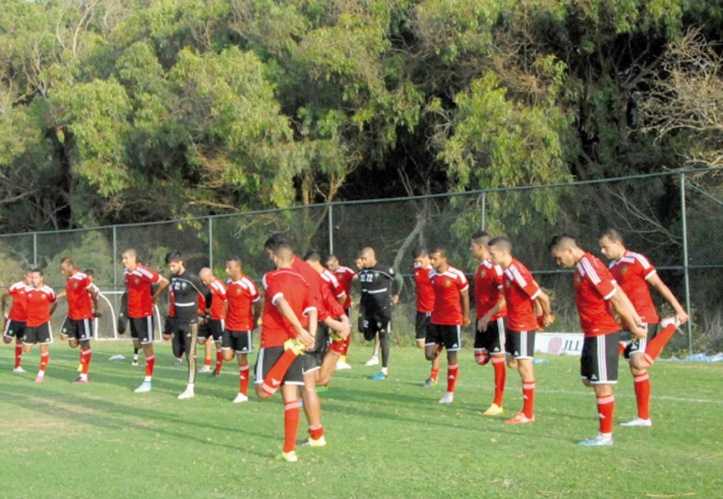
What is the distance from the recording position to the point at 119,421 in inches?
454

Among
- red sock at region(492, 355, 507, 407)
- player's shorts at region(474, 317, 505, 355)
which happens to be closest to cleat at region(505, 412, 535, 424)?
red sock at region(492, 355, 507, 407)

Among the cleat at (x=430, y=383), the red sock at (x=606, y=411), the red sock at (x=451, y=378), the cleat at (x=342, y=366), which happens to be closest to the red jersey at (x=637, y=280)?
the red sock at (x=606, y=411)

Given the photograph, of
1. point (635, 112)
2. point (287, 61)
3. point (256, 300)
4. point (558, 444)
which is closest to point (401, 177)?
point (287, 61)

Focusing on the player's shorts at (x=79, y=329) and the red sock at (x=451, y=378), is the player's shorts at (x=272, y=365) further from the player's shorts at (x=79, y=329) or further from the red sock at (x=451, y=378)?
the player's shorts at (x=79, y=329)

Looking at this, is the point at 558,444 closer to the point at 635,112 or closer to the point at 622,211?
the point at 622,211

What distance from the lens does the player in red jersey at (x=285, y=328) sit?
860cm

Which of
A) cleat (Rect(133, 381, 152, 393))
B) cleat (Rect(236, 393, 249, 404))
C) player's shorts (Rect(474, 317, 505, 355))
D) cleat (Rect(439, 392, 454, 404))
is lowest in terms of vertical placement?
cleat (Rect(133, 381, 152, 393))

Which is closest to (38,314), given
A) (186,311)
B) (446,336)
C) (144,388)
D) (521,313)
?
(144,388)

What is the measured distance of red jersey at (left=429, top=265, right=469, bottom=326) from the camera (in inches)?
498

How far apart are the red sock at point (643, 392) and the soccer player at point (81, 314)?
9.56 metres

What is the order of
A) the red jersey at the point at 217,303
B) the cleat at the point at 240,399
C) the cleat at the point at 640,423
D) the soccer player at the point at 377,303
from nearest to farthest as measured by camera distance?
the cleat at the point at 640,423 < the cleat at the point at 240,399 < the soccer player at the point at 377,303 < the red jersey at the point at 217,303

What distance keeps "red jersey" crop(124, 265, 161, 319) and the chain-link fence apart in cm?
848

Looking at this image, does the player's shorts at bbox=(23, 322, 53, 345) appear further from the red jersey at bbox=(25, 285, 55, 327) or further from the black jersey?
the black jersey

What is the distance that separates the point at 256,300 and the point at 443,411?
11.1 feet
